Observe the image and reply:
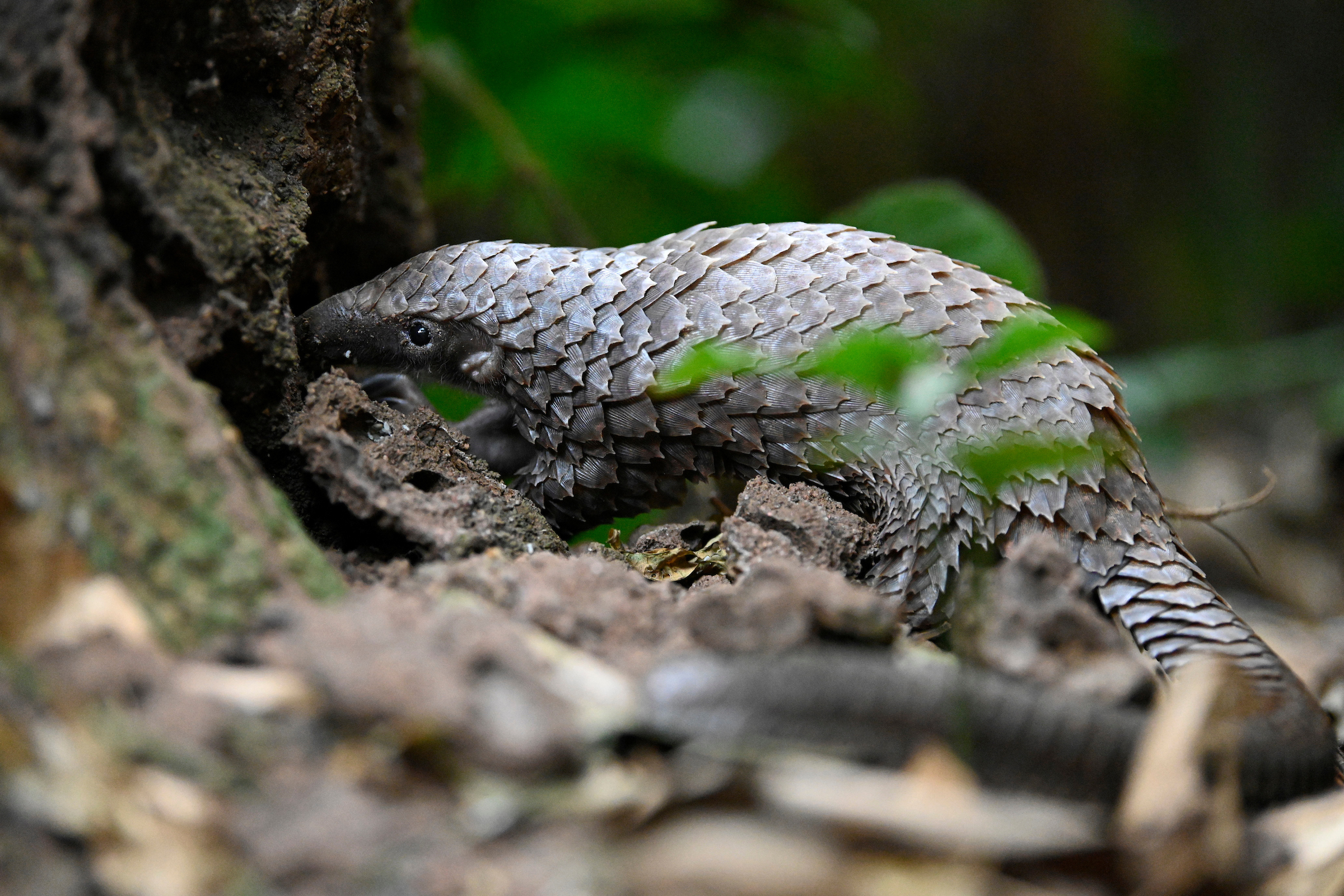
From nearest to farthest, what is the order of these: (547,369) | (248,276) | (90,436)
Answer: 1. (90,436)
2. (248,276)
3. (547,369)

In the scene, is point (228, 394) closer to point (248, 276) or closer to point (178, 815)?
point (248, 276)

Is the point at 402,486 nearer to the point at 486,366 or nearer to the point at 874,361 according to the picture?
the point at 486,366

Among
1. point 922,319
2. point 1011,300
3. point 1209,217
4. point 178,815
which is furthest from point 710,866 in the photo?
point 1209,217

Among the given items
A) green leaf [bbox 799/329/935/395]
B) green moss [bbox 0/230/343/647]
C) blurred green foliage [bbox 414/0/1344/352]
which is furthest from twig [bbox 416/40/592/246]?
green leaf [bbox 799/329/935/395]

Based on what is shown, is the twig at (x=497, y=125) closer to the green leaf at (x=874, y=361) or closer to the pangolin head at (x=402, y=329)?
the pangolin head at (x=402, y=329)

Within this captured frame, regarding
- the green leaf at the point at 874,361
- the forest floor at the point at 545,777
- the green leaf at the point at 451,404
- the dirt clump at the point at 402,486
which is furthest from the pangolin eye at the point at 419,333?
the green leaf at the point at 874,361

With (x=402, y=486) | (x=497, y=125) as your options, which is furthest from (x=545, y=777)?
(x=497, y=125)

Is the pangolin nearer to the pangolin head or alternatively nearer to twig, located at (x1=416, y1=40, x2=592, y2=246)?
the pangolin head
